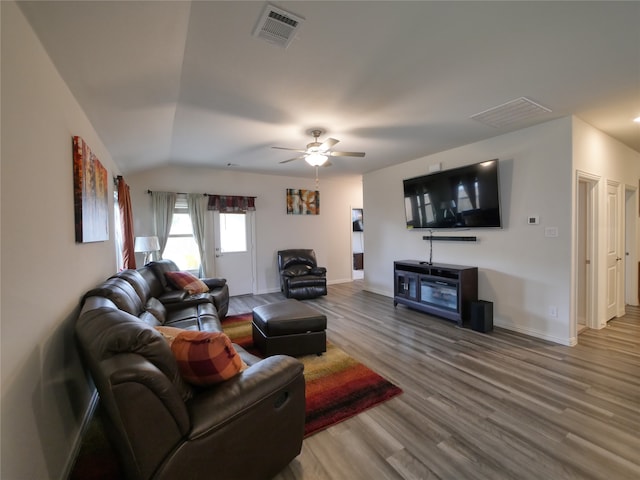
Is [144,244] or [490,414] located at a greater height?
[144,244]

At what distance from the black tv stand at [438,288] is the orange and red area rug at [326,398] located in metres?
1.86

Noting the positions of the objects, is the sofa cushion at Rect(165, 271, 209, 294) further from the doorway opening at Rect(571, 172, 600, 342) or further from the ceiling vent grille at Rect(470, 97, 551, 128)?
the doorway opening at Rect(571, 172, 600, 342)

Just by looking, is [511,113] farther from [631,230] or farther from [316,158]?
[631,230]

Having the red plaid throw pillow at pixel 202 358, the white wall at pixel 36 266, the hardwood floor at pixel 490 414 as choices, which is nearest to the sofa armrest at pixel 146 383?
the red plaid throw pillow at pixel 202 358

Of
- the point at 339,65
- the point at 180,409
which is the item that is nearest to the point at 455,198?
the point at 339,65

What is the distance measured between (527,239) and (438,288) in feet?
4.26

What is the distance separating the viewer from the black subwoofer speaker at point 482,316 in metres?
3.62

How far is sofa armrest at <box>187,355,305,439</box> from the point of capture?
1.26 metres

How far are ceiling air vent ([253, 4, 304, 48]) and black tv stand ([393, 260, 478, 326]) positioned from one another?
345 centimetres

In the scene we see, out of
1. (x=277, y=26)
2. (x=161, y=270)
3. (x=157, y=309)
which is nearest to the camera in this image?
(x=277, y=26)

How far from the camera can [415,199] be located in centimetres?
484

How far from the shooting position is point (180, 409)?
1187 millimetres

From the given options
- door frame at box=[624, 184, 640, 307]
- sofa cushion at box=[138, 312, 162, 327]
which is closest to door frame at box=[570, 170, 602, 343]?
door frame at box=[624, 184, 640, 307]

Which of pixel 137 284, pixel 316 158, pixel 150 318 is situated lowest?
pixel 150 318
